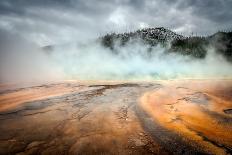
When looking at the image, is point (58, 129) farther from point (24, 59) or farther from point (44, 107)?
point (24, 59)

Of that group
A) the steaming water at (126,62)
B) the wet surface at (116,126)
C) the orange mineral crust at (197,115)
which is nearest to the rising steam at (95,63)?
the steaming water at (126,62)

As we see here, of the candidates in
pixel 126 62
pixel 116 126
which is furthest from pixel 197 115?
pixel 126 62

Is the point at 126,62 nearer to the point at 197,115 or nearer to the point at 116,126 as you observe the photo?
the point at 197,115

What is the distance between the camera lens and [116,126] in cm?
420

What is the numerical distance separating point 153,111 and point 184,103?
1373 mm

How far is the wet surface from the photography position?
334cm

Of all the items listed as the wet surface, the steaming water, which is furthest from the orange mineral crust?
the steaming water

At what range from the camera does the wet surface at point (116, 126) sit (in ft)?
11.0

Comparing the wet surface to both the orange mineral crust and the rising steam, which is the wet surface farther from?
the rising steam

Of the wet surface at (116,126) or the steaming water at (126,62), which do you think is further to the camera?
the steaming water at (126,62)

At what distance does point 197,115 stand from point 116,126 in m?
2.10

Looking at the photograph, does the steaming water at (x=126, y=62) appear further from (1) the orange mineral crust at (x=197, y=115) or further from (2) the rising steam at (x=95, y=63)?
(1) the orange mineral crust at (x=197, y=115)

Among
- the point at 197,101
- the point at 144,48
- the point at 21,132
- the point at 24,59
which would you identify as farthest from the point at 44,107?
the point at 144,48

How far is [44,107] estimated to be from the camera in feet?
18.7
